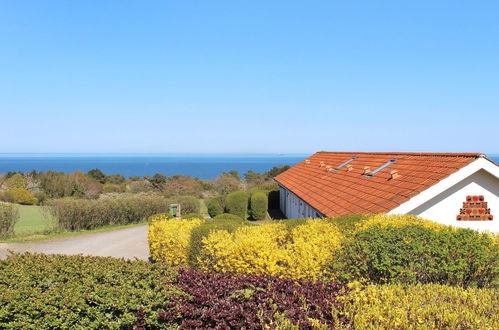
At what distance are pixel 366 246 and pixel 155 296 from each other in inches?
132

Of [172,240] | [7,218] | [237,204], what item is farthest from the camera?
[237,204]

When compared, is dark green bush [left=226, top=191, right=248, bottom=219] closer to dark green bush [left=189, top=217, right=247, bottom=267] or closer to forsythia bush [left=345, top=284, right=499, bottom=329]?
dark green bush [left=189, top=217, right=247, bottom=267]

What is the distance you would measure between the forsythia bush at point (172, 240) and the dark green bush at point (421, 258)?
4.62 meters

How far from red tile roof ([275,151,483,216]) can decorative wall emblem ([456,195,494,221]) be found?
4.26 ft

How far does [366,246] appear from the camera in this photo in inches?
231

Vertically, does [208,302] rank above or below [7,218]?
above

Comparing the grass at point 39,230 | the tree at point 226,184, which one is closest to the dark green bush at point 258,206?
the grass at point 39,230

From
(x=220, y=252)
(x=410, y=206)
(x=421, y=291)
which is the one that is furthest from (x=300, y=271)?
(x=410, y=206)

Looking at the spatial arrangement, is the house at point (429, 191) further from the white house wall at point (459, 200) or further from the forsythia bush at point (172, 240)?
the forsythia bush at point (172, 240)

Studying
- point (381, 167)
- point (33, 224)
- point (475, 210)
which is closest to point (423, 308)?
point (475, 210)

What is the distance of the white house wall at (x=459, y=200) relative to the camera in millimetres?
11297

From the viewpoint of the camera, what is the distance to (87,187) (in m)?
35.7

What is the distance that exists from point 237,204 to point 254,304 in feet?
72.4

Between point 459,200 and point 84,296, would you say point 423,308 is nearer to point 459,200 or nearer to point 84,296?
point 84,296
